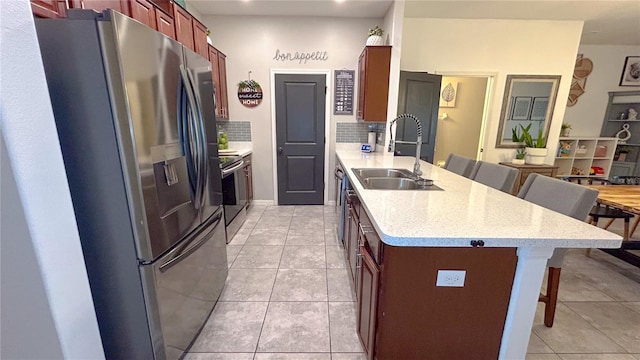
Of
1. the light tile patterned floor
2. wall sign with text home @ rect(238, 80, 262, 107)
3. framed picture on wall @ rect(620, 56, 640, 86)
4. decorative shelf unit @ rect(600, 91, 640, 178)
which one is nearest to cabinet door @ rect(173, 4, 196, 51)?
wall sign with text home @ rect(238, 80, 262, 107)

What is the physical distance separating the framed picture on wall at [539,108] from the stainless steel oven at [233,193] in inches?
178

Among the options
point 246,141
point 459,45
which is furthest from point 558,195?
point 246,141

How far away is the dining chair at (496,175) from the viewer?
1.95 metres

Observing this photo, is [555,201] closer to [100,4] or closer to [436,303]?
[436,303]

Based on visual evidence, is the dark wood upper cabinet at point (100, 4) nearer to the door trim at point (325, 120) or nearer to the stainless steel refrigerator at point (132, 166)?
the stainless steel refrigerator at point (132, 166)

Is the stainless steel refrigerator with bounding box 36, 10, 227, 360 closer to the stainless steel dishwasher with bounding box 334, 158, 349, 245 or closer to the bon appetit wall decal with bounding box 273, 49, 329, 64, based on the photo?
the stainless steel dishwasher with bounding box 334, 158, 349, 245

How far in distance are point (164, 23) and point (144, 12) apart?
13.5 inches

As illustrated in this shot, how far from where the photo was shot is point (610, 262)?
262 centimetres

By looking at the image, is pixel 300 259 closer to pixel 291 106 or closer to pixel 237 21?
pixel 291 106

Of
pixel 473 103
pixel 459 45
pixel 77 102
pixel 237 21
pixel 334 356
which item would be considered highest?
pixel 237 21

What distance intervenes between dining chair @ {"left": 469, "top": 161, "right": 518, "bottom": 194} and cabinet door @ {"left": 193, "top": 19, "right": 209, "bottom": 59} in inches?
119

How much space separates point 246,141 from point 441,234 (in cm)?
362

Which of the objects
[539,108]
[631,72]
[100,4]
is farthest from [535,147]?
[100,4]

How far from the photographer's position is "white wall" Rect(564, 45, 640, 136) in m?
4.57
